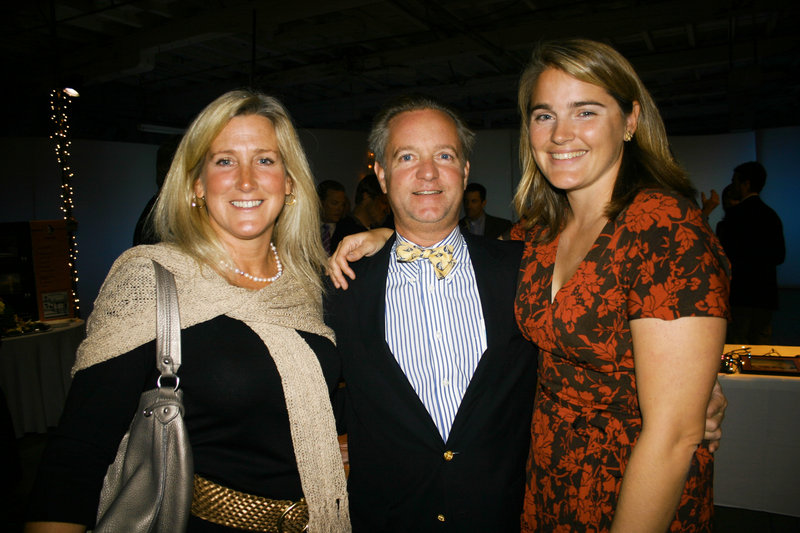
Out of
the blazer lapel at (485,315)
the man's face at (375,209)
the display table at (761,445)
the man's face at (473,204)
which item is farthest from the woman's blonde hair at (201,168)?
the man's face at (473,204)

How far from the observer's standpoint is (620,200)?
1.58m

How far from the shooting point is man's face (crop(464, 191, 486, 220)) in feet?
23.7

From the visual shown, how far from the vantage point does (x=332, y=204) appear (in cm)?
641

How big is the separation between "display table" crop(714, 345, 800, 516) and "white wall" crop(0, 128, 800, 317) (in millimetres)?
5792

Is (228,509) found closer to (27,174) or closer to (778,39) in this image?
(27,174)

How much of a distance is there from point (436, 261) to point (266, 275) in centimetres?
62

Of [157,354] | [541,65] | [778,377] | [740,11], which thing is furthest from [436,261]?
[740,11]

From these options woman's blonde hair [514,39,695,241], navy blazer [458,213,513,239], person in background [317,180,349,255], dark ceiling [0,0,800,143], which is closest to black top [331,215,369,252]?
person in background [317,180,349,255]

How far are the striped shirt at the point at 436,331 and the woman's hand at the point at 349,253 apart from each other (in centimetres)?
16

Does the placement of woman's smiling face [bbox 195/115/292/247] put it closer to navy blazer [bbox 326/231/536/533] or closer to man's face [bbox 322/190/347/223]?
navy blazer [bbox 326/231/536/533]

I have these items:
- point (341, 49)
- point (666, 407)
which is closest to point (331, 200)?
point (341, 49)

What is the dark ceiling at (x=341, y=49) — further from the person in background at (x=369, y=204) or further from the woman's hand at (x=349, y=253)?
the woman's hand at (x=349, y=253)

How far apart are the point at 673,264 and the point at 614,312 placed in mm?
218

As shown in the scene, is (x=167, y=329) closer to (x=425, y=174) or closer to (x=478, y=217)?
(x=425, y=174)
